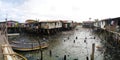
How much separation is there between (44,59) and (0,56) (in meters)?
10.1

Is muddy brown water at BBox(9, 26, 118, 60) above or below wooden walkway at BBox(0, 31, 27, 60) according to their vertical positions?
below

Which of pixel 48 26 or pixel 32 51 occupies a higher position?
pixel 48 26

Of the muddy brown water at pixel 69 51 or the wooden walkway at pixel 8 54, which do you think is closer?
the wooden walkway at pixel 8 54

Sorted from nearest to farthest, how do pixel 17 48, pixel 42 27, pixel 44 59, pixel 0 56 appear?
pixel 0 56, pixel 44 59, pixel 17 48, pixel 42 27

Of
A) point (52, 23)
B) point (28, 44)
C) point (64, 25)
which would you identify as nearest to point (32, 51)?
point (28, 44)

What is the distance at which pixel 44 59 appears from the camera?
21.2 m

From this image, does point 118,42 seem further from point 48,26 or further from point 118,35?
point 48,26

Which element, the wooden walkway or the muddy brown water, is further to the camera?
the muddy brown water

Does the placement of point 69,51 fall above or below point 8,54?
below

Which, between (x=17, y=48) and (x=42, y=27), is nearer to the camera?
(x=17, y=48)

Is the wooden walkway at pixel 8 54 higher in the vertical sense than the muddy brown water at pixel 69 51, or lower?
higher

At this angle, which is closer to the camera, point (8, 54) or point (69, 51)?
point (8, 54)

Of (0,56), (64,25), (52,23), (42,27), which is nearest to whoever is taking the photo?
(0,56)

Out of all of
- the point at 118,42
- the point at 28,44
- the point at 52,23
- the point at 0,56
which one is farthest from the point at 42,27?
the point at 0,56
